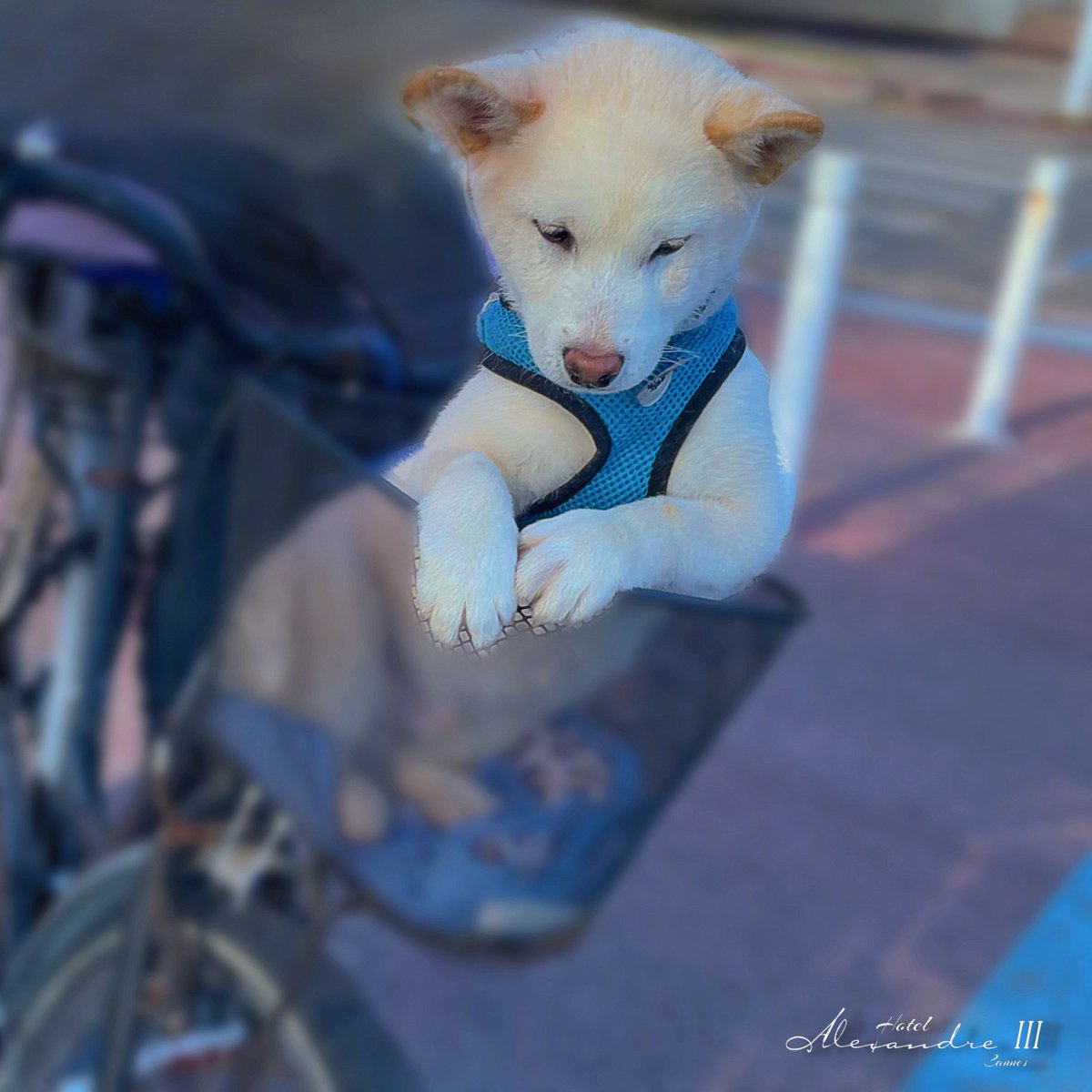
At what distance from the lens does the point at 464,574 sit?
0.78 feet

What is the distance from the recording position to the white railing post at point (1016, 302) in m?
4.96

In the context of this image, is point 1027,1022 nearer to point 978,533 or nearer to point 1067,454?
point 978,533

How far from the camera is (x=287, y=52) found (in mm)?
6023

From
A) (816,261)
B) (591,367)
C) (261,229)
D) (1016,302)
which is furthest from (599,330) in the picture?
(1016,302)

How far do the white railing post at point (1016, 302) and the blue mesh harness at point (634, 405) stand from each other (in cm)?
518

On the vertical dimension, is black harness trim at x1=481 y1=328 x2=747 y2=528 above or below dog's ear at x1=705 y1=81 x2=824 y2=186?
below

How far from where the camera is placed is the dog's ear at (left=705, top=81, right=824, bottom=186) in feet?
0.77

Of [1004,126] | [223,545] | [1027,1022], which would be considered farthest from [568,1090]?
[1004,126]

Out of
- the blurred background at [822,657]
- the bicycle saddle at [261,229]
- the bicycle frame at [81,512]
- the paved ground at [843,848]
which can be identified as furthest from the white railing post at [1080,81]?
the bicycle frame at [81,512]

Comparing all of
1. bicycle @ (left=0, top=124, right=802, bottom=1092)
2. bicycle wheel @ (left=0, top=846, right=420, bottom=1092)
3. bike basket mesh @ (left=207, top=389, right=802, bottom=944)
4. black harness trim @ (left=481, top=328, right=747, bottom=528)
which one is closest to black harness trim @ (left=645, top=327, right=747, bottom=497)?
black harness trim @ (left=481, top=328, right=747, bottom=528)

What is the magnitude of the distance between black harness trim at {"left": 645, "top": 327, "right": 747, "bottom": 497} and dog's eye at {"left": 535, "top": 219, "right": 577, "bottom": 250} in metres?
0.04

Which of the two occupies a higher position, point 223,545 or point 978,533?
point 223,545

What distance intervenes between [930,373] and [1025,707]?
2.79m

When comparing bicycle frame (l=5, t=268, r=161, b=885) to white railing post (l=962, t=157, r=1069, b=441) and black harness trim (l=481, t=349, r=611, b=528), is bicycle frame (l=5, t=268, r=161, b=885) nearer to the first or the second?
black harness trim (l=481, t=349, r=611, b=528)
